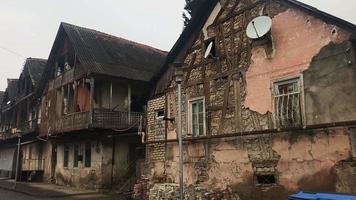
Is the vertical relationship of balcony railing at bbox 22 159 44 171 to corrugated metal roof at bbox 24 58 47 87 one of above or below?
below

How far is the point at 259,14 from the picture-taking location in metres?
12.1

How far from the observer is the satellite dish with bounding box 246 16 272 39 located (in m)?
11.5

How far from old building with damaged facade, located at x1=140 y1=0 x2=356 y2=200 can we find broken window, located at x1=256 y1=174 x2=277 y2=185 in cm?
3

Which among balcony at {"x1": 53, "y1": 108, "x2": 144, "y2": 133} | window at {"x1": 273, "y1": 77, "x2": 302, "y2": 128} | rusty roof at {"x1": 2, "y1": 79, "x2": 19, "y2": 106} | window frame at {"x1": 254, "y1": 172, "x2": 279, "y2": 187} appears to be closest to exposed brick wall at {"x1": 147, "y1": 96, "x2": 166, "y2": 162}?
balcony at {"x1": 53, "y1": 108, "x2": 144, "y2": 133}

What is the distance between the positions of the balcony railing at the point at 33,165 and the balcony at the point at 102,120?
297 inches

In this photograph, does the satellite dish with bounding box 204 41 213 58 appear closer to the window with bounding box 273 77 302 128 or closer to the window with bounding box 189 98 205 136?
the window with bounding box 189 98 205 136

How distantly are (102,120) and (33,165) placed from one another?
12.4 metres

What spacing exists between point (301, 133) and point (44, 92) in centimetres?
2346


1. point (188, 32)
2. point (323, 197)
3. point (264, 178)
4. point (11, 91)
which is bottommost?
point (323, 197)

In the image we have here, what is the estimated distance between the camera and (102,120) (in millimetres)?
20906

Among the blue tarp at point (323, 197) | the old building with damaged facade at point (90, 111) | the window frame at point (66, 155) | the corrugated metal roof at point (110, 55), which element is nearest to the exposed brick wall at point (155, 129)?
the old building with damaged facade at point (90, 111)

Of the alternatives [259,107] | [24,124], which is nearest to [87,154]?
[24,124]

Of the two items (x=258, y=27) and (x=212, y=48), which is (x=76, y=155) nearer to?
(x=212, y=48)

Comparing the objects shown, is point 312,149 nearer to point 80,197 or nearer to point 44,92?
point 80,197
